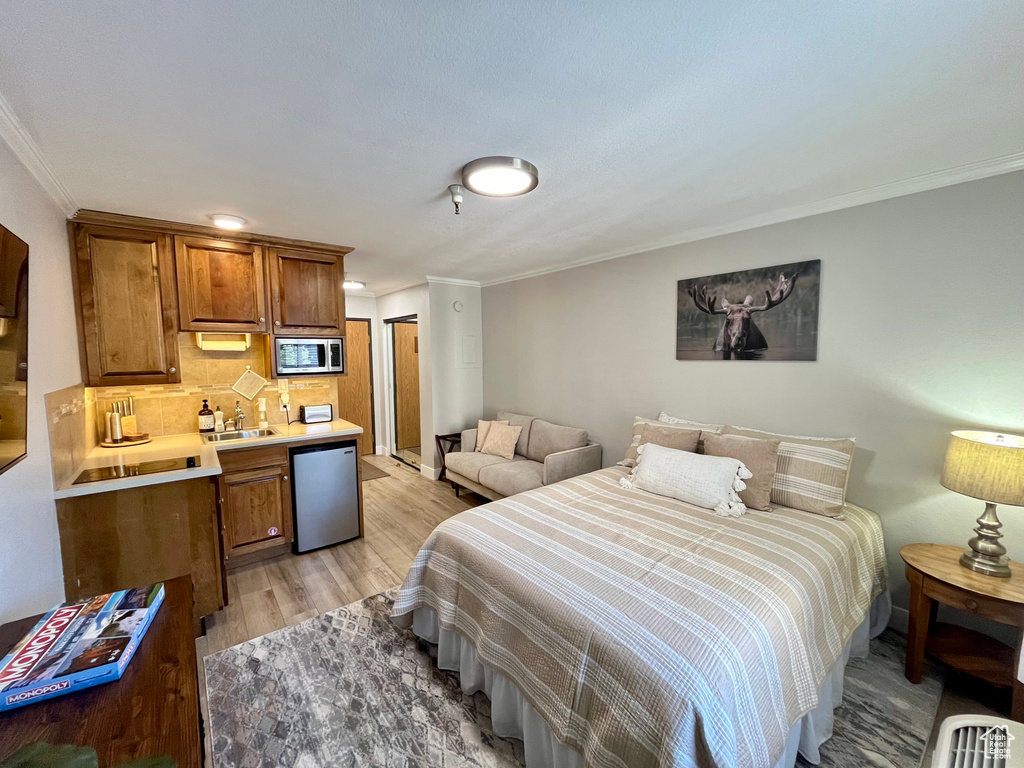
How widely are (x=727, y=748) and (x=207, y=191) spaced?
3.09 m

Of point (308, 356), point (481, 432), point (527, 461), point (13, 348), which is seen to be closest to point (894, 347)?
point (527, 461)

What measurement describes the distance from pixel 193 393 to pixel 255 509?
1031 millimetres

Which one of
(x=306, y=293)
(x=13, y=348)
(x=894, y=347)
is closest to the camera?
(x=13, y=348)

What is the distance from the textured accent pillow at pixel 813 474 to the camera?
216cm

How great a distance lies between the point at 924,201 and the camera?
205 cm

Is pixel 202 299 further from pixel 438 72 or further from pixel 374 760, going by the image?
pixel 374 760

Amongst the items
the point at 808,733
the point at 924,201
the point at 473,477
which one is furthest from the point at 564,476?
the point at 924,201

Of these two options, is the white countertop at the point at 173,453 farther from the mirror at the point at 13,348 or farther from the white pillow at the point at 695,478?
the white pillow at the point at 695,478

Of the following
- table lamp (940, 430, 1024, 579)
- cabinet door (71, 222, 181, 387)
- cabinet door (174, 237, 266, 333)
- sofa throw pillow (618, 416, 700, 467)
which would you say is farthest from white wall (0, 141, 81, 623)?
table lamp (940, 430, 1024, 579)

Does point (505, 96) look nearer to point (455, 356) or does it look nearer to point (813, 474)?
point (813, 474)

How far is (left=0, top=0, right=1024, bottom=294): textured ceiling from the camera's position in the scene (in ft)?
3.34

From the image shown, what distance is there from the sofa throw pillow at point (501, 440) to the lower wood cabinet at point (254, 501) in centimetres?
190

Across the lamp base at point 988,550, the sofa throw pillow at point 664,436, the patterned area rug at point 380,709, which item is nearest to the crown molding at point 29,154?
the patterned area rug at point 380,709

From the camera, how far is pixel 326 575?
287 cm
